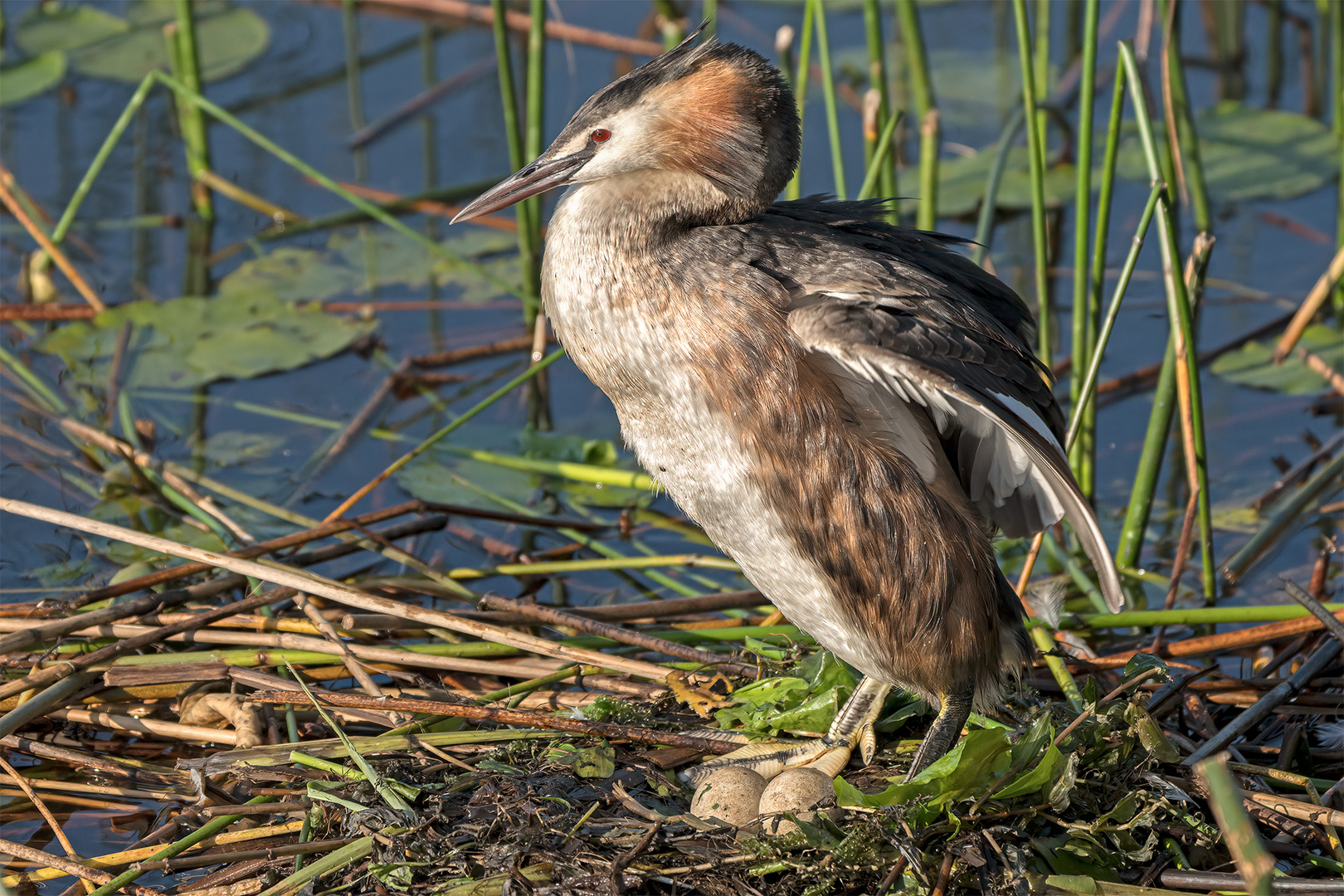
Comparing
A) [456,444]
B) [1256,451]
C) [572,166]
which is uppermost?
[572,166]

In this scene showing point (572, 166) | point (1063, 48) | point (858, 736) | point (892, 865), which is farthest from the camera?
point (1063, 48)

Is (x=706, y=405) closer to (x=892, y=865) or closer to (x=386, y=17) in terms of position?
(x=892, y=865)

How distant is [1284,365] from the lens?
5898 mm

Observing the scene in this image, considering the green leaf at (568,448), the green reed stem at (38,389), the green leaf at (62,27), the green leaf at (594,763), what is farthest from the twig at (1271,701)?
the green leaf at (62,27)

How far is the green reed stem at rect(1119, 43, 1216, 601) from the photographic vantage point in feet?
13.2

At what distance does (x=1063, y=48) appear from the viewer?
8.06 meters

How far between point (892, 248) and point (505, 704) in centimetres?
165

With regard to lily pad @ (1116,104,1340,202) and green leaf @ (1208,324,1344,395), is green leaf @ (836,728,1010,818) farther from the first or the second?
lily pad @ (1116,104,1340,202)

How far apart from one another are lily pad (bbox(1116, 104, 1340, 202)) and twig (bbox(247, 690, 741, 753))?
4.49m

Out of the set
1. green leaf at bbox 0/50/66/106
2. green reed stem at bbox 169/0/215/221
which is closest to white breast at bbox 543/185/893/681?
green reed stem at bbox 169/0/215/221

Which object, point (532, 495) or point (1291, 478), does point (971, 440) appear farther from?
point (1291, 478)

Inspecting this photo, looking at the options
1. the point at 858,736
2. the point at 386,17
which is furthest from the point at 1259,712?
the point at 386,17

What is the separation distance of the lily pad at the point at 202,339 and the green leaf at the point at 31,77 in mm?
1919

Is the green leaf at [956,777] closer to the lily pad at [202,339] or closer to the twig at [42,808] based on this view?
the twig at [42,808]
